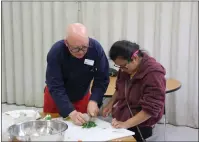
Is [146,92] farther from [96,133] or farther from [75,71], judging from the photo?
[75,71]

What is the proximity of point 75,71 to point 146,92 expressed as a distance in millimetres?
519

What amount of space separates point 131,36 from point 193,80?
34.2 inches

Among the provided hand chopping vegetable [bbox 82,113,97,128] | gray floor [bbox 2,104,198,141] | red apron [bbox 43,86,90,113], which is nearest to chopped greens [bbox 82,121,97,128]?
hand chopping vegetable [bbox 82,113,97,128]

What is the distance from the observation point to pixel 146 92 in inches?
63.7

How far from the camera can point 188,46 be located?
11.0 feet

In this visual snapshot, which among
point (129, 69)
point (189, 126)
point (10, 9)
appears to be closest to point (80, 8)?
point (10, 9)

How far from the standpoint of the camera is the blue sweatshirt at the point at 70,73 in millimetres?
1863

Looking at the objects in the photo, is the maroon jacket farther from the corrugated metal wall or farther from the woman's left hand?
the corrugated metal wall

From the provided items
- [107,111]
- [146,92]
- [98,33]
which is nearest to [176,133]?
→ [98,33]

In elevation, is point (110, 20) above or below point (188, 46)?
above

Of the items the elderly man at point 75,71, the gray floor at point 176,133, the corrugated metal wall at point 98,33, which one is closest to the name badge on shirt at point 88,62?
the elderly man at point 75,71

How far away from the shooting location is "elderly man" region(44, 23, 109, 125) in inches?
68.4

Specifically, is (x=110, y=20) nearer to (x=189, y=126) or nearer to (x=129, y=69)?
(x=189, y=126)

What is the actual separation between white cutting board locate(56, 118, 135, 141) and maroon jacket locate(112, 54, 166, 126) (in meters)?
0.14
